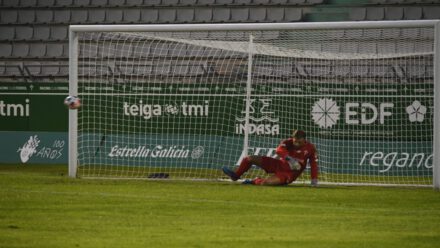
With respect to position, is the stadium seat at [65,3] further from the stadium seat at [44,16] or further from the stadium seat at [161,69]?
the stadium seat at [161,69]

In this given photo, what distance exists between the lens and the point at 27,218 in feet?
37.9

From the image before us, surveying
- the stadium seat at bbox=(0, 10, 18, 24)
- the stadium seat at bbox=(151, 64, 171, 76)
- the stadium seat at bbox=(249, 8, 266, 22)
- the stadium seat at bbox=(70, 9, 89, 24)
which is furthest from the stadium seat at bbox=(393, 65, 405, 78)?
the stadium seat at bbox=(0, 10, 18, 24)

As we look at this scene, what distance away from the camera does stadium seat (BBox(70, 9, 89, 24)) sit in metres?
27.2

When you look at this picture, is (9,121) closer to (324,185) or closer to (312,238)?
(324,185)

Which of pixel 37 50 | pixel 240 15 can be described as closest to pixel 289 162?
pixel 240 15

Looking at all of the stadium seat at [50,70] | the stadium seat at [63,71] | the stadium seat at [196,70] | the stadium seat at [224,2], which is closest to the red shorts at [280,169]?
the stadium seat at [196,70]

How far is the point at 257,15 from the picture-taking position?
2581cm

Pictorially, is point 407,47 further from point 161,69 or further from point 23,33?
point 23,33

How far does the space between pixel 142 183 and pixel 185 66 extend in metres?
5.07

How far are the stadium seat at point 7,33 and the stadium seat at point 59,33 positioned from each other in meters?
1.21

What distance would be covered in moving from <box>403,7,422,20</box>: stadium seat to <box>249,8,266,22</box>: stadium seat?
345 cm

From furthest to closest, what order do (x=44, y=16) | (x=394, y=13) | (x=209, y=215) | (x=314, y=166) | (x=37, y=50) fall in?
(x=44, y=16) → (x=37, y=50) → (x=394, y=13) → (x=314, y=166) → (x=209, y=215)

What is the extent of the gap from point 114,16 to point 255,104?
7.64 metres

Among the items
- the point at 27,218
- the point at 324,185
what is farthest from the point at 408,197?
the point at 27,218
